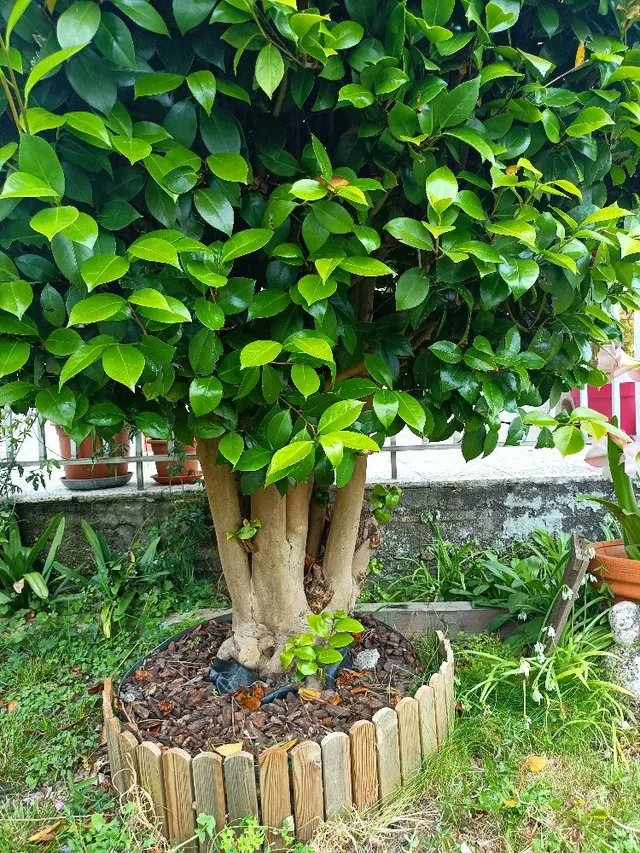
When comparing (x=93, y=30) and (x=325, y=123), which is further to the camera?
(x=325, y=123)

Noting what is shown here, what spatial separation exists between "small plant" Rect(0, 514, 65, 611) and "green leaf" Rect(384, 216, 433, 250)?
2.78 meters

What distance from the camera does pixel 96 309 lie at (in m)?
1.04

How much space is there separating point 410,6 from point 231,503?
4.91 ft

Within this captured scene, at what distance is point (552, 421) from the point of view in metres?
1.40

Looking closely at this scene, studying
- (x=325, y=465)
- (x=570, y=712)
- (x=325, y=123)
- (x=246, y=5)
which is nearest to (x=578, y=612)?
(x=570, y=712)

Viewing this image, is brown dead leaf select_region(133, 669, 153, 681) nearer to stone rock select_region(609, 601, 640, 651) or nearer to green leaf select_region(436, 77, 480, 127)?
stone rock select_region(609, 601, 640, 651)

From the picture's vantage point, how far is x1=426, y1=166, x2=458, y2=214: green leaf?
1166mm

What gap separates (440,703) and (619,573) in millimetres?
993

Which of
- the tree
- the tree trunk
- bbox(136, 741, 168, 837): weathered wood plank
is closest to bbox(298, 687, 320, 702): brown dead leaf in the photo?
the tree trunk

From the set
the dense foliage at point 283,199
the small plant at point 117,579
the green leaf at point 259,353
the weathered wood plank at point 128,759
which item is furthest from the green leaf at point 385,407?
the small plant at point 117,579

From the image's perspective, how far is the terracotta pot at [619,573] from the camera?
2320 mm

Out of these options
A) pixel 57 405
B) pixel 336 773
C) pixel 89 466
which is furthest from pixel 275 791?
pixel 89 466

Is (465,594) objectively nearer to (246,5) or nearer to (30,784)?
(30,784)

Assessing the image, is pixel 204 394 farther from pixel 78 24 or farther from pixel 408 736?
pixel 408 736
